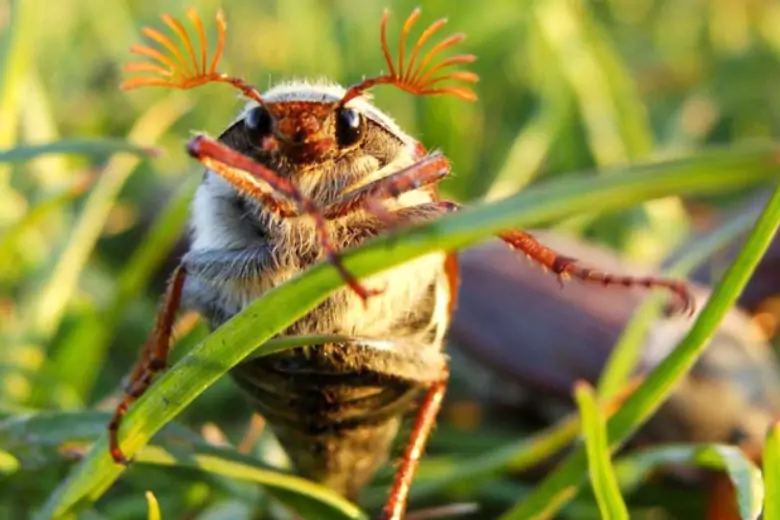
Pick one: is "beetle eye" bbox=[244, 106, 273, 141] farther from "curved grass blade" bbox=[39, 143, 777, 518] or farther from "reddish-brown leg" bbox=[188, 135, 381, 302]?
"curved grass blade" bbox=[39, 143, 777, 518]

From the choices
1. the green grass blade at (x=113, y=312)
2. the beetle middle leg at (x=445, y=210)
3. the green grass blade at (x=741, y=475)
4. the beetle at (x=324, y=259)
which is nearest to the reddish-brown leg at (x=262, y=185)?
the beetle at (x=324, y=259)

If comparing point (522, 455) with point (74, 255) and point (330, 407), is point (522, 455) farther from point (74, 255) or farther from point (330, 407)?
point (74, 255)

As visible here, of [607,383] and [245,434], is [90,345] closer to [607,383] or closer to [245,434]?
[245,434]

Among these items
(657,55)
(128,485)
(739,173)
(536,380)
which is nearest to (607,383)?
(536,380)

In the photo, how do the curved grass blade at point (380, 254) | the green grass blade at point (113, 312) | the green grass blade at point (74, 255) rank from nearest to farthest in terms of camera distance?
the curved grass blade at point (380, 254), the green grass blade at point (113, 312), the green grass blade at point (74, 255)

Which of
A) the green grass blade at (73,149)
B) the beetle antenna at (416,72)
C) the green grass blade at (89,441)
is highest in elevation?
the beetle antenna at (416,72)

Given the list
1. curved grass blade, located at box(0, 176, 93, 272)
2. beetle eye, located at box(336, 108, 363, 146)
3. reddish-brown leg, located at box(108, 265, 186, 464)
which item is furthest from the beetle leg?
curved grass blade, located at box(0, 176, 93, 272)

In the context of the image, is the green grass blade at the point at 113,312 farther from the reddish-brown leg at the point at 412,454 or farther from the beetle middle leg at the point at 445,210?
the beetle middle leg at the point at 445,210

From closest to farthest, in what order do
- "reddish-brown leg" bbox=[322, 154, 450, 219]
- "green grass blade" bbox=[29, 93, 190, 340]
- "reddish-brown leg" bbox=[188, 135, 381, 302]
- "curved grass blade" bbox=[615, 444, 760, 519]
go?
"reddish-brown leg" bbox=[188, 135, 381, 302], "reddish-brown leg" bbox=[322, 154, 450, 219], "curved grass blade" bbox=[615, 444, 760, 519], "green grass blade" bbox=[29, 93, 190, 340]
